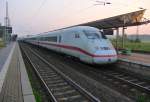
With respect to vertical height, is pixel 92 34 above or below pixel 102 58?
above

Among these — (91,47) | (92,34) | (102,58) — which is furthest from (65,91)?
(92,34)

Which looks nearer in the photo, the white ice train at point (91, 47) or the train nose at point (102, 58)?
the train nose at point (102, 58)

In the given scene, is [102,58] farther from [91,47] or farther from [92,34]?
[92,34]

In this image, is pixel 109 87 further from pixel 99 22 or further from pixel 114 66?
pixel 99 22

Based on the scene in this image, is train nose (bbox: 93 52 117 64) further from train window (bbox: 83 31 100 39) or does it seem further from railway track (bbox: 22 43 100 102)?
railway track (bbox: 22 43 100 102)

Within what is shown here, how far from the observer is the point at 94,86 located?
1057 centimetres

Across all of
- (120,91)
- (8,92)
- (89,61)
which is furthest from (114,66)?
(8,92)

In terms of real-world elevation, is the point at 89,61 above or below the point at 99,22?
below

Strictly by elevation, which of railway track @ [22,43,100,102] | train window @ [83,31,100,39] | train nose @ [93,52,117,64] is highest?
train window @ [83,31,100,39]

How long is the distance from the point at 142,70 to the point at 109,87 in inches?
151

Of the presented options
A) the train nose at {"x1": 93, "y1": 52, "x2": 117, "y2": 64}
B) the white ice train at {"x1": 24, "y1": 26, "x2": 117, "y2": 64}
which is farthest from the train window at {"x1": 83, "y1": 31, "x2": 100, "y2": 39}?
the train nose at {"x1": 93, "y1": 52, "x2": 117, "y2": 64}

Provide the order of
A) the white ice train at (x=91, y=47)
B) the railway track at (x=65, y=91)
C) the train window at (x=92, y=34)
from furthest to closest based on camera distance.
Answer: the train window at (x=92, y=34) → the white ice train at (x=91, y=47) → the railway track at (x=65, y=91)

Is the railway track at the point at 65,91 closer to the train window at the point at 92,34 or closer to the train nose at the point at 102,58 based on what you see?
the train nose at the point at 102,58

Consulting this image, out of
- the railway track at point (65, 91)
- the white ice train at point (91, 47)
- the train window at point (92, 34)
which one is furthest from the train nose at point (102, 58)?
the railway track at point (65, 91)
